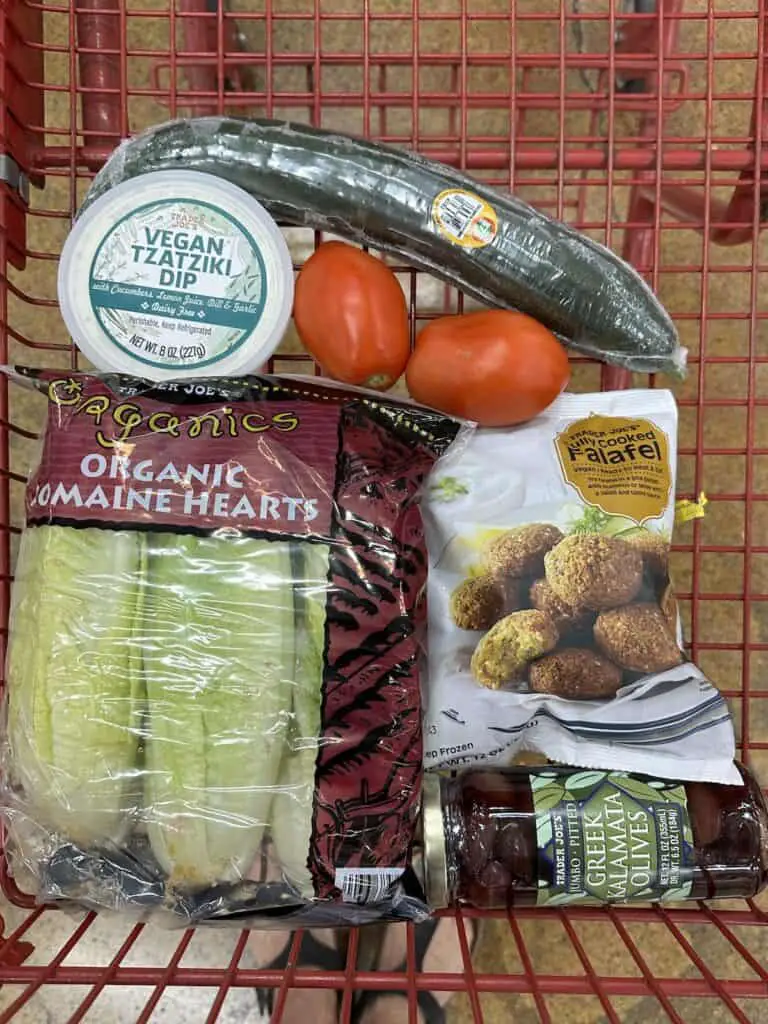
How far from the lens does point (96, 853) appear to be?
0.62 metres

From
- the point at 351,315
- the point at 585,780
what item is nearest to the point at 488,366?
the point at 351,315

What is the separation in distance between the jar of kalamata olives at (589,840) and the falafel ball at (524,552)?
0.17m

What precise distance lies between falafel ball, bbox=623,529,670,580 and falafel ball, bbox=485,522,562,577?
66mm

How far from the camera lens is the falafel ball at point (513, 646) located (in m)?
0.72

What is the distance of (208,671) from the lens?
0.60 meters

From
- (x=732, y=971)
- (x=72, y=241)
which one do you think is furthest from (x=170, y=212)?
(x=732, y=971)

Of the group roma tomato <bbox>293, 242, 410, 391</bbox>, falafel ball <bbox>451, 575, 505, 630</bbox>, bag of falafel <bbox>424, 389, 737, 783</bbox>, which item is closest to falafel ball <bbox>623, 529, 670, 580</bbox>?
bag of falafel <bbox>424, 389, 737, 783</bbox>

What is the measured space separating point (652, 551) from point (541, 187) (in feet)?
1.72

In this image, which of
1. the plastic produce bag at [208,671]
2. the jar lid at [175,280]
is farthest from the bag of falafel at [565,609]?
the jar lid at [175,280]

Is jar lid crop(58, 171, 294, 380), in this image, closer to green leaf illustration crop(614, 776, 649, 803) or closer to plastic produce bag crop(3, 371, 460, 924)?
plastic produce bag crop(3, 371, 460, 924)

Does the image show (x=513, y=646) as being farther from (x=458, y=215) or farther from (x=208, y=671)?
(x=458, y=215)

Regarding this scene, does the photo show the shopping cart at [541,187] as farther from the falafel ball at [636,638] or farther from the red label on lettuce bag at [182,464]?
the red label on lettuce bag at [182,464]

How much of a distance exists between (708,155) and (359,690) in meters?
0.56

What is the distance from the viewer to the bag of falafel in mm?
709
